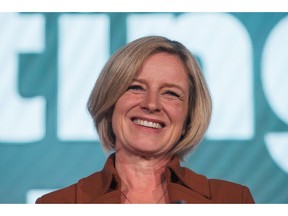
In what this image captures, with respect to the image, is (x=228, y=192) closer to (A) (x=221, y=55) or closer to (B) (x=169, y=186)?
(B) (x=169, y=186)

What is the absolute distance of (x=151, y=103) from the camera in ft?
6.29

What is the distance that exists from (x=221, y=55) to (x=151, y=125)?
0.58 meters

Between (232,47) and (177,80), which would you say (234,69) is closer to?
(232,47)

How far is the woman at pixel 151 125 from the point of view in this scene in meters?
1.89

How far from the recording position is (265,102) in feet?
7.73

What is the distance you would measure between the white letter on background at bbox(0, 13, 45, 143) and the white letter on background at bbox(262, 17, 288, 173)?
0.79 meters

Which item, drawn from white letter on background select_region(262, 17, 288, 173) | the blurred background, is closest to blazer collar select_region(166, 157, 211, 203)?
the blurred background

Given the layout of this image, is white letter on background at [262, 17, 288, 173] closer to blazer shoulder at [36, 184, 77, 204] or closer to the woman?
the woman

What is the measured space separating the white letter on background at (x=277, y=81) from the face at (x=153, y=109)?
1.66ft

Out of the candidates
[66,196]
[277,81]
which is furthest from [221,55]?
[66,196]

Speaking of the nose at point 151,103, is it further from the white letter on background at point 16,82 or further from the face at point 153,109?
the white letter on background at point 16,82

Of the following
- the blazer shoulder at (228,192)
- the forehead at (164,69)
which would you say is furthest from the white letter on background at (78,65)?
the blazer shoulder at (228,192)
